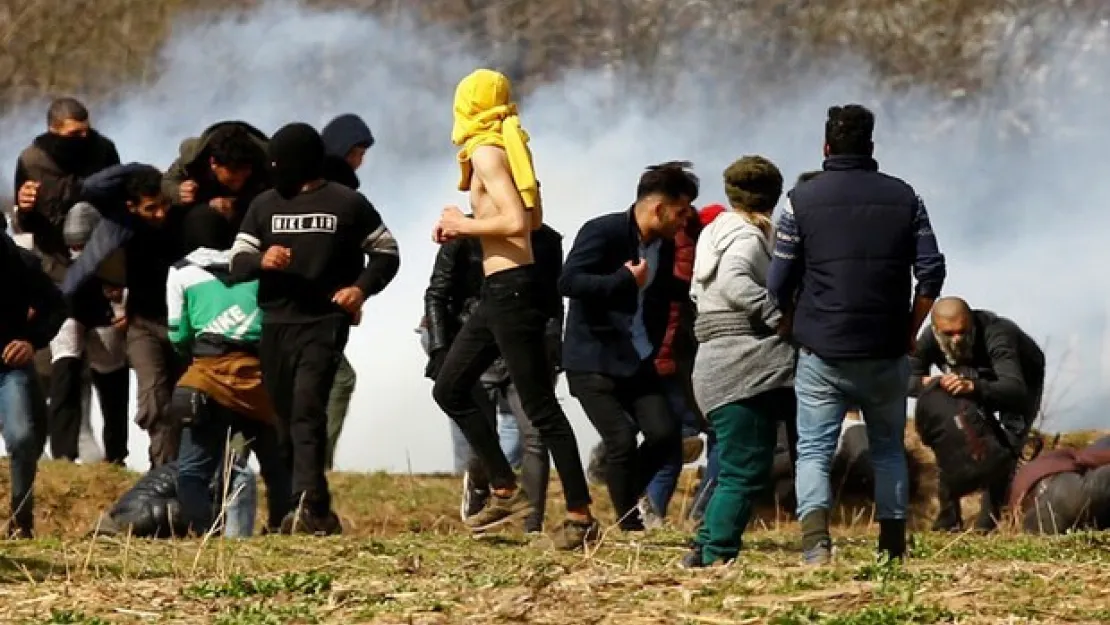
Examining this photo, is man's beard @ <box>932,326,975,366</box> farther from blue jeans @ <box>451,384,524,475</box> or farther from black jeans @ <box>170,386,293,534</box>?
black jeans @ <box>170,386,293,534</box>

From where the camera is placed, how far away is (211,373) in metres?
13.1

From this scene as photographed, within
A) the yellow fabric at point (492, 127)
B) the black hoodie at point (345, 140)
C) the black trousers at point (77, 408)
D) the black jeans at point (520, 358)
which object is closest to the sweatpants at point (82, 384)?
the black trousers at point (77, 408)

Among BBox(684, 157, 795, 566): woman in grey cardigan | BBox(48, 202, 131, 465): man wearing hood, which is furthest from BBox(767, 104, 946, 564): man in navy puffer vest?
BBox(48, 202, 131, 465): man wearing hood

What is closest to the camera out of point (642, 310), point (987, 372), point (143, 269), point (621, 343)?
point (621, 343)

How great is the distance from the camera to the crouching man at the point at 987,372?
49.6 ft

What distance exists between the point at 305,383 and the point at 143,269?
124 inches

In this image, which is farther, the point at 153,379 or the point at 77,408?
the point at 77,408

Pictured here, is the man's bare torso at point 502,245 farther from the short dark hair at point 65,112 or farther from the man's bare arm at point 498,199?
the short dark hair at point 65,112

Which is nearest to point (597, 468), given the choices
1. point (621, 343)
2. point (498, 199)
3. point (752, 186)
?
point (621, 343)

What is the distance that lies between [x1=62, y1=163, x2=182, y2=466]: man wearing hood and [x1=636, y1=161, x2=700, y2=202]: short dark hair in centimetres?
351

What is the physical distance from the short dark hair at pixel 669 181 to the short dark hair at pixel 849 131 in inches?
88.2

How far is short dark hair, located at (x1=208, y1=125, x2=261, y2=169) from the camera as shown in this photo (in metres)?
14.1

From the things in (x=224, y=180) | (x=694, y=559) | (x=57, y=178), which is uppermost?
(x=57, y=178)

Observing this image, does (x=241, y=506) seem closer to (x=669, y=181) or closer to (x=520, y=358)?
(x=520, y=358)
